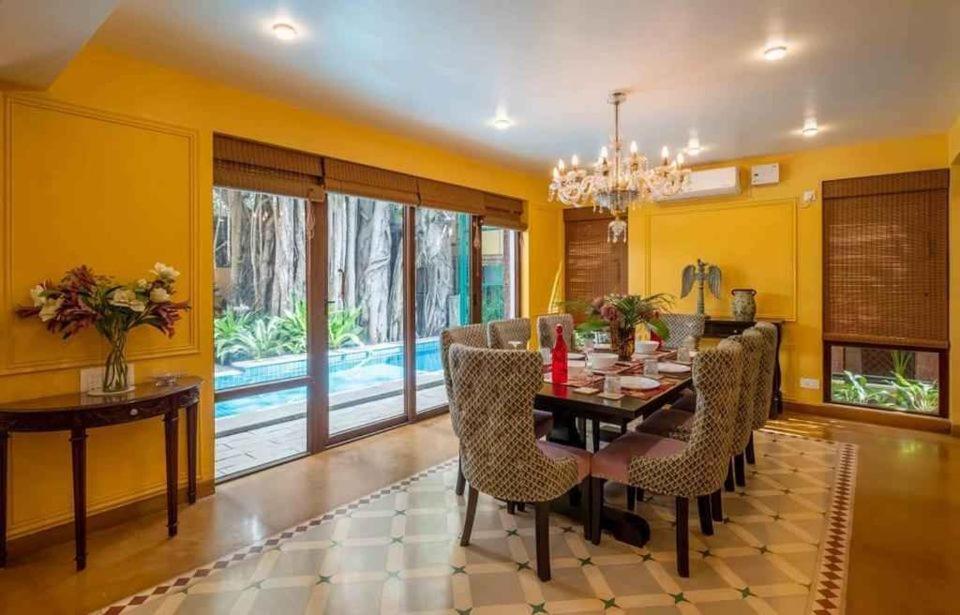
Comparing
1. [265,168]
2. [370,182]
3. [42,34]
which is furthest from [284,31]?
[370,182]

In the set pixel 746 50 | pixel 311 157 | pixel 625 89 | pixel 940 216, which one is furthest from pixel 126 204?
pixel 940 216

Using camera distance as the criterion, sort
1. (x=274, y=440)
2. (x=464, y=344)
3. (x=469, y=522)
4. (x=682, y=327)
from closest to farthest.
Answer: (x=469, y=522), (x=464, y=344), (x=274, y=440), (x=682, y=327)

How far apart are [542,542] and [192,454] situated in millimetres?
2088

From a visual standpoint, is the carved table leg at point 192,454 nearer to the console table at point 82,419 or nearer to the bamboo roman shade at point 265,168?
the console table at point 82,419

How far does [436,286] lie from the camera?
488 cm

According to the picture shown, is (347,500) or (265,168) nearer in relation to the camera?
(347,500)

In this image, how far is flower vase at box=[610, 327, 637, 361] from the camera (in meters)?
3.28

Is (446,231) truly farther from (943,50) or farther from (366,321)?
(943,50)

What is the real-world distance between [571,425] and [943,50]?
287 cm

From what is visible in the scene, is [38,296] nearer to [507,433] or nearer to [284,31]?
[284,31]

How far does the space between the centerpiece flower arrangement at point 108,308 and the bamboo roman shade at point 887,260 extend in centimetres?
533

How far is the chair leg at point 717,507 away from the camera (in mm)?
→ 2721

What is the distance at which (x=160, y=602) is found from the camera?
205cm

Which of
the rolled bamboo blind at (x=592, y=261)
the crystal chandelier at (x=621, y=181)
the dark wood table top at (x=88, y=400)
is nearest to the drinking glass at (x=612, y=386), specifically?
the crystal chandelier at (x=621, y=181)
